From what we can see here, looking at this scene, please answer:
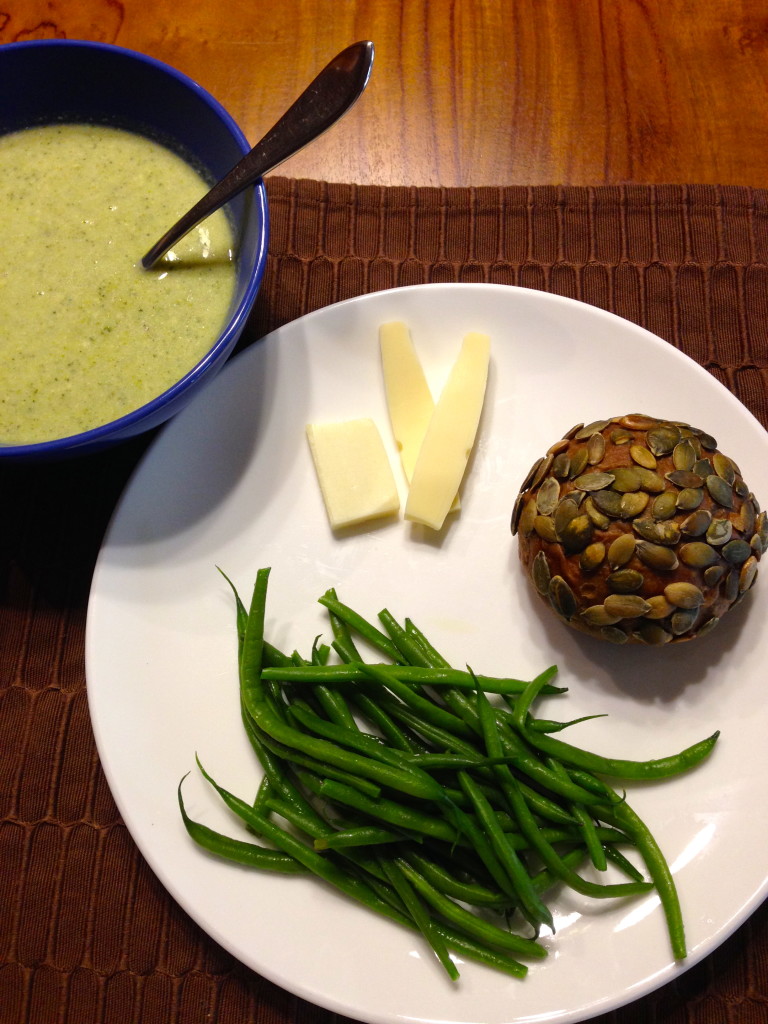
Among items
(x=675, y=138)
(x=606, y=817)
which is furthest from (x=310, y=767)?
(x=675, y=138)

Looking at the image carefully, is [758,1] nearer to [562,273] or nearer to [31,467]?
[562,273]

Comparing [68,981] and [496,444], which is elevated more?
[496,444]

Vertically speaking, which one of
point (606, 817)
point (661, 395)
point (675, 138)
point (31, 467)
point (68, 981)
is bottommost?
point (68, 981)

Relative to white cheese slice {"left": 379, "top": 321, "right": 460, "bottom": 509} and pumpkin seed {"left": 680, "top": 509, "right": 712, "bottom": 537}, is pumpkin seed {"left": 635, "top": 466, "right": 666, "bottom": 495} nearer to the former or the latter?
pumpkin seed {"left": 680, "top": 509, "right": 712, "bottom": 537}

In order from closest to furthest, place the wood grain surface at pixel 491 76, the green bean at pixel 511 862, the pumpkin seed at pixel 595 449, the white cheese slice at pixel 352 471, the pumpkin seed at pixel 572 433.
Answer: the green bean at pixel 511 862 < the pumpkin seed at pixel 595 449 < the pumpkin seed at pixel 572 433 < the white cheese slice at pixel 352 471 < the wood grain surface at pixel 491 76

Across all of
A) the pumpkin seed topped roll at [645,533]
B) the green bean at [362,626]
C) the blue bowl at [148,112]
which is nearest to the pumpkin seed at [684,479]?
the pumpkin seed topped roll at [645,533]

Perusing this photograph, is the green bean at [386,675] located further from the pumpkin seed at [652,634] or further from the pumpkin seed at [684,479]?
the pumpkin seed at [684,479]

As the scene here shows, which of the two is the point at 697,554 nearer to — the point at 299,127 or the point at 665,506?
the point at 665,506
